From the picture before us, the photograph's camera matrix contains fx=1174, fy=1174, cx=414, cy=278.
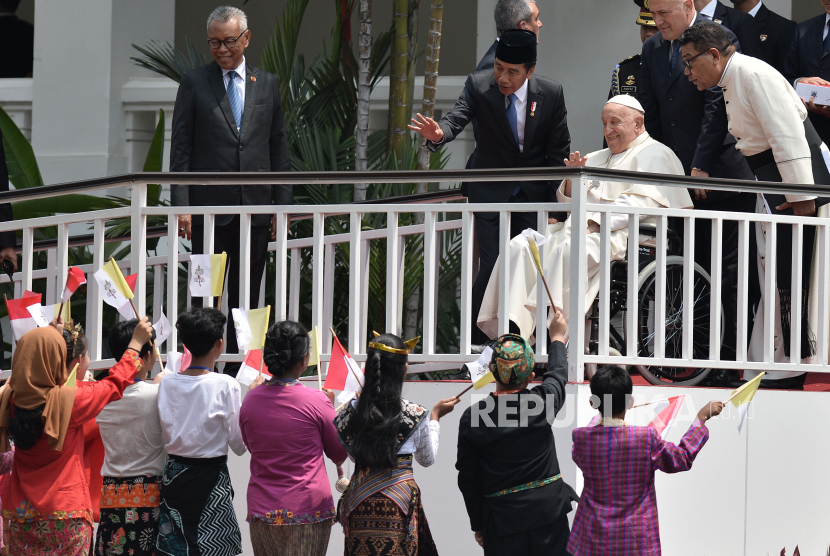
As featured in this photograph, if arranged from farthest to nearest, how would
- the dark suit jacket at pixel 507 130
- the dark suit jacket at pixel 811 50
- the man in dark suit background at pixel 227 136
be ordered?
the dark suit jacket at pixel 811 50, the dark suit jacket at pixel 507 130, the man in dark suit background at pixel 227 136

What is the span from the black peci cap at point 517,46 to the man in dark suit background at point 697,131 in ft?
2.99

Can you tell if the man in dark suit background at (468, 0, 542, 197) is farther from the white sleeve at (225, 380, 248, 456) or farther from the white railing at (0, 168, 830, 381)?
the white sleeve at (225, 380, 248, 456)

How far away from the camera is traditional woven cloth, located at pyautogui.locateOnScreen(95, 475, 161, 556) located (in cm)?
463

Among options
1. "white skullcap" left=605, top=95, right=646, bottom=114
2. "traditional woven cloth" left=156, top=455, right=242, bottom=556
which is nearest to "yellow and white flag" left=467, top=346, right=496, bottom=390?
"traditional woven cloth" left=156, top=455, right=242, bottom=556

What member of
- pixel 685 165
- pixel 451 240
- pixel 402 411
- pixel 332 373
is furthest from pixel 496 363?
pixel 451 240

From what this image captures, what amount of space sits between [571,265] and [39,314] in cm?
232

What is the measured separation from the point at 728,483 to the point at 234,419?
2.31 metres

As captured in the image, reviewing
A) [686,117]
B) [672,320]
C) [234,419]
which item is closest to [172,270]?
[234,419]

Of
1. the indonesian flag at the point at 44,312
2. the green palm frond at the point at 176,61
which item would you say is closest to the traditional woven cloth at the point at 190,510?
the indonesian flag at the point at 44,312

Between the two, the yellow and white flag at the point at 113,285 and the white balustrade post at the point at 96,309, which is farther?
the white balustrade post at the point at 96,309

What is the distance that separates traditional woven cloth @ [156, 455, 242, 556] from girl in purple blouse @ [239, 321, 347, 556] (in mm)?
184

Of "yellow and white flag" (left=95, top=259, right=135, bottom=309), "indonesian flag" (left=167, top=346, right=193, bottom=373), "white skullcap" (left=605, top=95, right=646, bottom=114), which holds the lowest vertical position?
"indonesian flag" (left=167, top=346, right=193, bottom=373)

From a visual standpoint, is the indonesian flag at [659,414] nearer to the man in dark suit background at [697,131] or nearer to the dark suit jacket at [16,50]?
the man in dark suit background at [697,131]

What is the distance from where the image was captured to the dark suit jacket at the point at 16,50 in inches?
428
